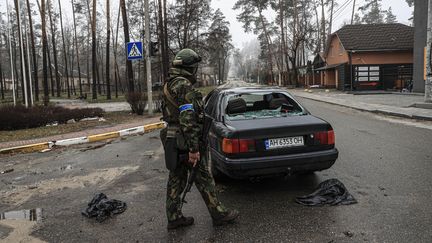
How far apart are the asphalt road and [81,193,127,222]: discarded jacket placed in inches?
4.1

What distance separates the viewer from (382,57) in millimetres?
31672

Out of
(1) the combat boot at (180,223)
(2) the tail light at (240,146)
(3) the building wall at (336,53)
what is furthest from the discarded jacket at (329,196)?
(3) the building wall at (336,53)

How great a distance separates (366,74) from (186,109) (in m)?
31.8

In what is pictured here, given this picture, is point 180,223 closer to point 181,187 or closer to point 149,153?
point 181,187

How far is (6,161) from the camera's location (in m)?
7.77

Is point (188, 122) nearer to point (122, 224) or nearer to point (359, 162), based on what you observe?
point (122, 224)

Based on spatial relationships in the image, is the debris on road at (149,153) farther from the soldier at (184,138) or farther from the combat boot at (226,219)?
the combat boot at (226,219)

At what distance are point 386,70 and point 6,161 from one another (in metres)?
31.5

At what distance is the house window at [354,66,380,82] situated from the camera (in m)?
31.4

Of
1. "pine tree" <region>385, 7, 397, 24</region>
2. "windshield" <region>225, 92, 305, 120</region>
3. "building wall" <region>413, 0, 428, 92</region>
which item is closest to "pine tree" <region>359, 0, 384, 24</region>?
"pine tree" <region>385, 7, 397, 24</region>

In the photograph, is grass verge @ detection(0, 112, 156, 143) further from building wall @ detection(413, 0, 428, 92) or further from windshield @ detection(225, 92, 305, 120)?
building wall @ detection(413, 0, 428, 92)

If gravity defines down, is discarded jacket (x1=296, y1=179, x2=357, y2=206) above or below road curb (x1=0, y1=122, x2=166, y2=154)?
below

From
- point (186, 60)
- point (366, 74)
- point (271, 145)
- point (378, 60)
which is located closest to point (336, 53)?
point (378, 60)

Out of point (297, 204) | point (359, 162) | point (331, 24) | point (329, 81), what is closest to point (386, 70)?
point (329, 81)
